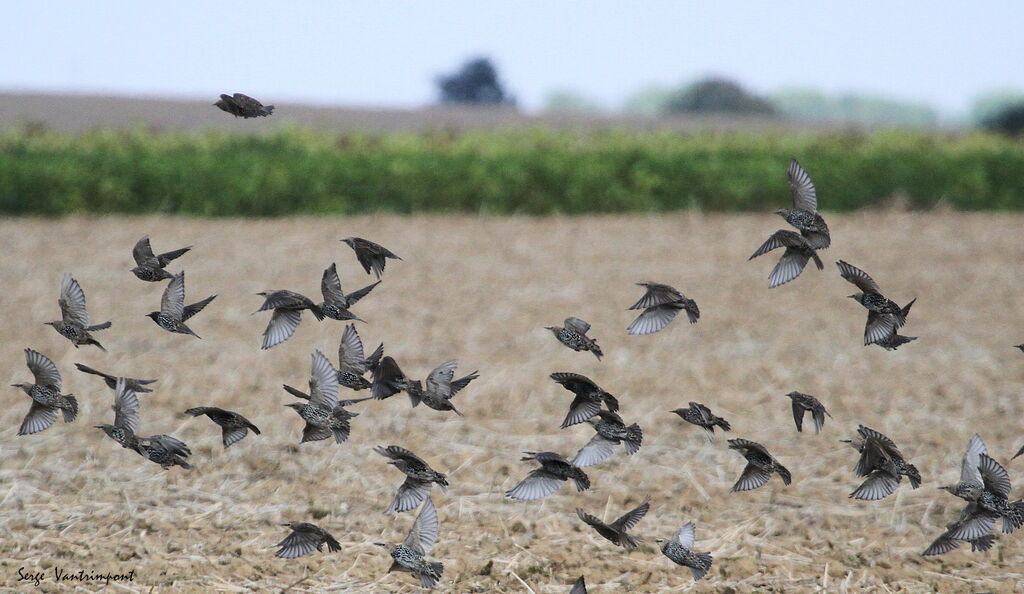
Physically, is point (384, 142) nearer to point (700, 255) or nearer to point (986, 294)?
point (700, 255)

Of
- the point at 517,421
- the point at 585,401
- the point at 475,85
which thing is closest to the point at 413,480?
the point at 585,401

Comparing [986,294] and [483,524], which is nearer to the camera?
[483,524]

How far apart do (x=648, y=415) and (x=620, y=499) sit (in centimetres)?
131

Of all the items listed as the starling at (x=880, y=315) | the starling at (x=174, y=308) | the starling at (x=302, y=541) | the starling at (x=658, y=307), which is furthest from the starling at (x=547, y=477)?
the starling at (x=174, y=308)

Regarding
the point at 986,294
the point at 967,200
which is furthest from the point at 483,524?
the point at 967,200

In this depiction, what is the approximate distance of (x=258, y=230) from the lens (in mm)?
12945

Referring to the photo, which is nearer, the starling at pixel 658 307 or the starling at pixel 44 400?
the starling at pixel 658 307

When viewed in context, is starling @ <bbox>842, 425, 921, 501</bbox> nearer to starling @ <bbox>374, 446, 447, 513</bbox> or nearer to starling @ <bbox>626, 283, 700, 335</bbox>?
starling @ <bbox>626, 283, 700, 335</bbox>

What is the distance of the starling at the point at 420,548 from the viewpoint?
10.3 ft

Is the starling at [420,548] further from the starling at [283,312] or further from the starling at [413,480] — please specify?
Result: the starling at [283,312]

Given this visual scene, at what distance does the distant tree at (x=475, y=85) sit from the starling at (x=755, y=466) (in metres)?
35.6

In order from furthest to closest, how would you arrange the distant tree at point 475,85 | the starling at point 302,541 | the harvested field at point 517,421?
1. the distant tree at point 475,85
2. the harvested field at point 517,421
3. the starling at point 302,541

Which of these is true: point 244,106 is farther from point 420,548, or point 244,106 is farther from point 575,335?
point 420,548

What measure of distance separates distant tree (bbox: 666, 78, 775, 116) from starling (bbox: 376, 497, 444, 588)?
4015 centimetres
